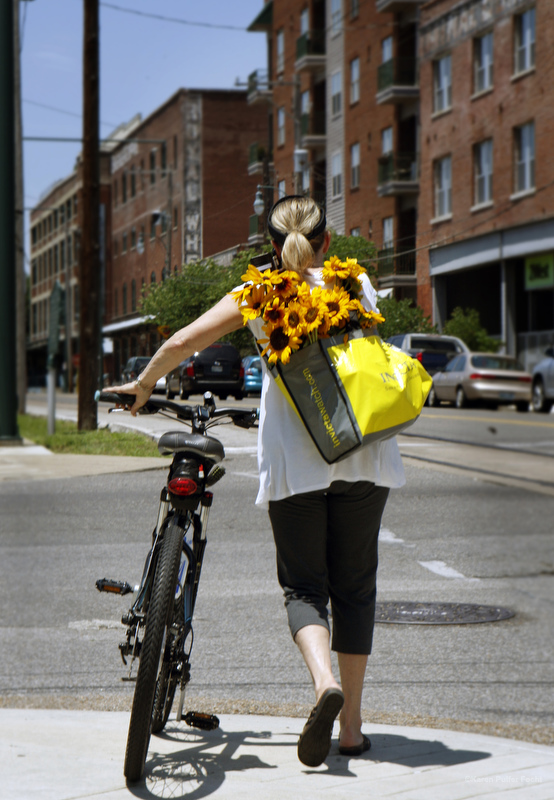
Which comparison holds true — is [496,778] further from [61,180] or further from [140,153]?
[61,180]

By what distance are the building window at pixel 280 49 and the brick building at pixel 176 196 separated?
55cm

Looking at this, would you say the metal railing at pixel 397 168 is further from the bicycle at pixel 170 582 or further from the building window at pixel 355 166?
the bicycle at pixel 170 582

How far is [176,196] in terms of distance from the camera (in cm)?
652

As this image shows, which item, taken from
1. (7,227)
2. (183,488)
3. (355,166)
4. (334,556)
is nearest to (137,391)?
(183,488)

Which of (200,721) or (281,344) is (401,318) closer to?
(281,344)

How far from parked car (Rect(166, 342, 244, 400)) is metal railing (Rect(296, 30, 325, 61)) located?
8.08 ft

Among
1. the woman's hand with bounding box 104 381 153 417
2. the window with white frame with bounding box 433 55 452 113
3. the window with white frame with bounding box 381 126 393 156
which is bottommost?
the woman's hand with bounding box 104 381 153 417

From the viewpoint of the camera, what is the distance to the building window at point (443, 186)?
21.0 ft

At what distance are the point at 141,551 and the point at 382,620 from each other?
1.54 metres

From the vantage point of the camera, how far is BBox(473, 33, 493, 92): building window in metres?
6.84

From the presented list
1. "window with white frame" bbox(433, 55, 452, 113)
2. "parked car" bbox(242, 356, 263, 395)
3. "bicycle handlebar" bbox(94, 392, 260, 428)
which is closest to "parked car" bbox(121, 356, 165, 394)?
"parked car" bbox(242, 356, 263, 395)

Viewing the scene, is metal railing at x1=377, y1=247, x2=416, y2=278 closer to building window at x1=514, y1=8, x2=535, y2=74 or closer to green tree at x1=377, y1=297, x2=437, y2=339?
green tree at x1=377, y1=297, x2=437, y2=339

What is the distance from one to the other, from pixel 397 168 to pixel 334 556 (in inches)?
133

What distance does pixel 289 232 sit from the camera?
3799 mm
